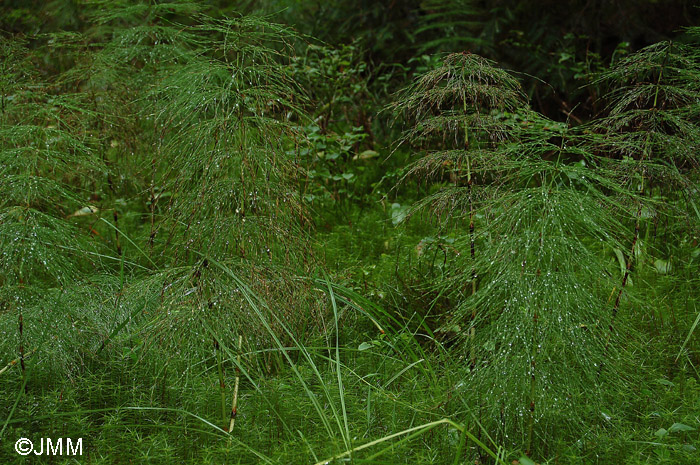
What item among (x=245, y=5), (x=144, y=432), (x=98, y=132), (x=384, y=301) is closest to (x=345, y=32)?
(x=245, y=5)

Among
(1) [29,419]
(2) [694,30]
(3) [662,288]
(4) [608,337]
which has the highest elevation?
(2) [694,30]

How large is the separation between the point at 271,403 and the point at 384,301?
3.49 ft

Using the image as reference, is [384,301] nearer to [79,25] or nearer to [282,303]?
[282,303]

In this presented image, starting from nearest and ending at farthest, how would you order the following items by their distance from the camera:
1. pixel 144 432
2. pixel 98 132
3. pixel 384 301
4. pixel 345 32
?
1. pixel 144 432
2. pixel 384 301
3. pixel 98 132
4. pixel 345 32

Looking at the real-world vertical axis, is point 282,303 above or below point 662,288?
above

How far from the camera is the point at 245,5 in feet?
20.4

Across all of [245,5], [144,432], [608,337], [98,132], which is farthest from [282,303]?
[245,5]

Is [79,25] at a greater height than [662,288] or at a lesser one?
greater

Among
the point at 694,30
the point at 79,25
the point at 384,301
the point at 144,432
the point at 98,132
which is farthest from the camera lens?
the point at 79,25

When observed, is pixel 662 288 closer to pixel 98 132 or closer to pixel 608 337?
pixel 608 337

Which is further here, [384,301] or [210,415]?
[384,301]

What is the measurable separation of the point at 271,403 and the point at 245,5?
15.5ft

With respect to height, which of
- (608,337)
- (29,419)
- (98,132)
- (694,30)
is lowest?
(29,419)

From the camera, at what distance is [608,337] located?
232 centimetres
